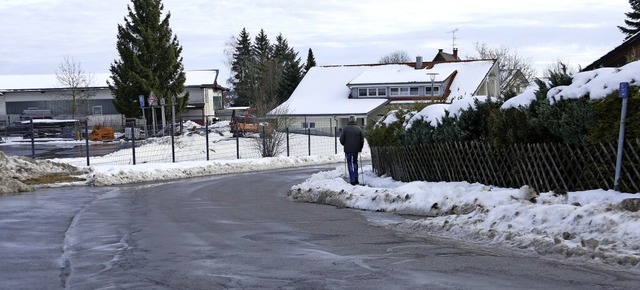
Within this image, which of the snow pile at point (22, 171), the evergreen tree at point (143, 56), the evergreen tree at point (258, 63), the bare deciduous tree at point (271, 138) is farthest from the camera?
the evergreen tree at point (258, 63)

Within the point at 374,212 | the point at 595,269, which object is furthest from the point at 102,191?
the point at 595,269

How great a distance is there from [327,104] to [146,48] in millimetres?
18917

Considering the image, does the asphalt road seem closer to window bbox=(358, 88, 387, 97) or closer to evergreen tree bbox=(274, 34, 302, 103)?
window bbox=(358, 88, 387, 97)

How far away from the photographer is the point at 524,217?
1076 centimetres

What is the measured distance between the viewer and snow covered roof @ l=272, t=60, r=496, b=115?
6938 centimetres

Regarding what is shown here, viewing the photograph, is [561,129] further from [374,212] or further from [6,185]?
[6,185]

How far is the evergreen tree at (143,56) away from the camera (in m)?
59.6

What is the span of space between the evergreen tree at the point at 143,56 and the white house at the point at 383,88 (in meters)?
11.0

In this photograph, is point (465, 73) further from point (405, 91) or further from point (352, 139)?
point (352, 139)

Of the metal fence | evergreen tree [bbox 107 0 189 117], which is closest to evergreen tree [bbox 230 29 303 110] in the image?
evergreen tree [bbox 107 0 189 117]

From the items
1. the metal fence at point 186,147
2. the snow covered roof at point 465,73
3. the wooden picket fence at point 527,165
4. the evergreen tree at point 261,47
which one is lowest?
the metal fence at point 186,147

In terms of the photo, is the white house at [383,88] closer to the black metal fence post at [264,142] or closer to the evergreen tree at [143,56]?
the evergreen tree at [143,56]

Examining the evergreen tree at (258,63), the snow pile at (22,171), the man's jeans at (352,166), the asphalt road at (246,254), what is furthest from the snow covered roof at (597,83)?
the evergreen tree at (258,63)

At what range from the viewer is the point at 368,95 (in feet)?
237
